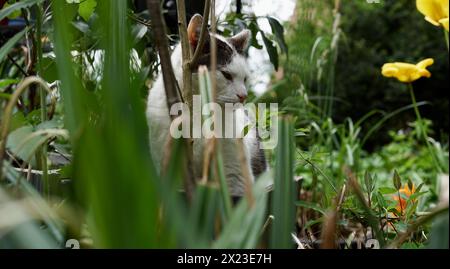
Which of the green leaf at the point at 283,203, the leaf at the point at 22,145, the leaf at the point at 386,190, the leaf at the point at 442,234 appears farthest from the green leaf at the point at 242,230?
the leaf at the point at 386,190

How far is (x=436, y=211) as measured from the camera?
0.44 metres

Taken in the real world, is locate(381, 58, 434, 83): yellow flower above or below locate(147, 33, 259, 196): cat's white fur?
above

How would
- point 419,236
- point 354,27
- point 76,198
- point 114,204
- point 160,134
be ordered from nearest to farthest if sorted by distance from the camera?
point 114,204, point 76,198, point 419,236, point 160,134, point 354,27

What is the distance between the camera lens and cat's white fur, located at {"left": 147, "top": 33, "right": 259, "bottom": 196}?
1.46 metres

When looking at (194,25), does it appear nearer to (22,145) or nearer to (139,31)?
(139,31)

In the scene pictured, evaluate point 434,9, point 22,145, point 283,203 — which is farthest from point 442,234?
point 22,145

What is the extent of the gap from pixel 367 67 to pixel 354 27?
0.97m

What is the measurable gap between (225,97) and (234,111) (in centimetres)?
18

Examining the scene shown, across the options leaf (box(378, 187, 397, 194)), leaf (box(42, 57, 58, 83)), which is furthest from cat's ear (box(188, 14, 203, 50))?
leaf (box(378, 187, 397, 194))

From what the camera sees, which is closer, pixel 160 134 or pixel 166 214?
pixel 166 214

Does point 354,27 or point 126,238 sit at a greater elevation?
point 354,27

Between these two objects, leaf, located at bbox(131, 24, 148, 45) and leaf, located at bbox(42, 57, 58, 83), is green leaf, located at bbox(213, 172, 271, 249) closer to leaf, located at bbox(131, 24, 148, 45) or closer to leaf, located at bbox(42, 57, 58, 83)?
leaf, located at bbox(42, 57, 58, 83)

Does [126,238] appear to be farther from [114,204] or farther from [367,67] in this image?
[367,67]
